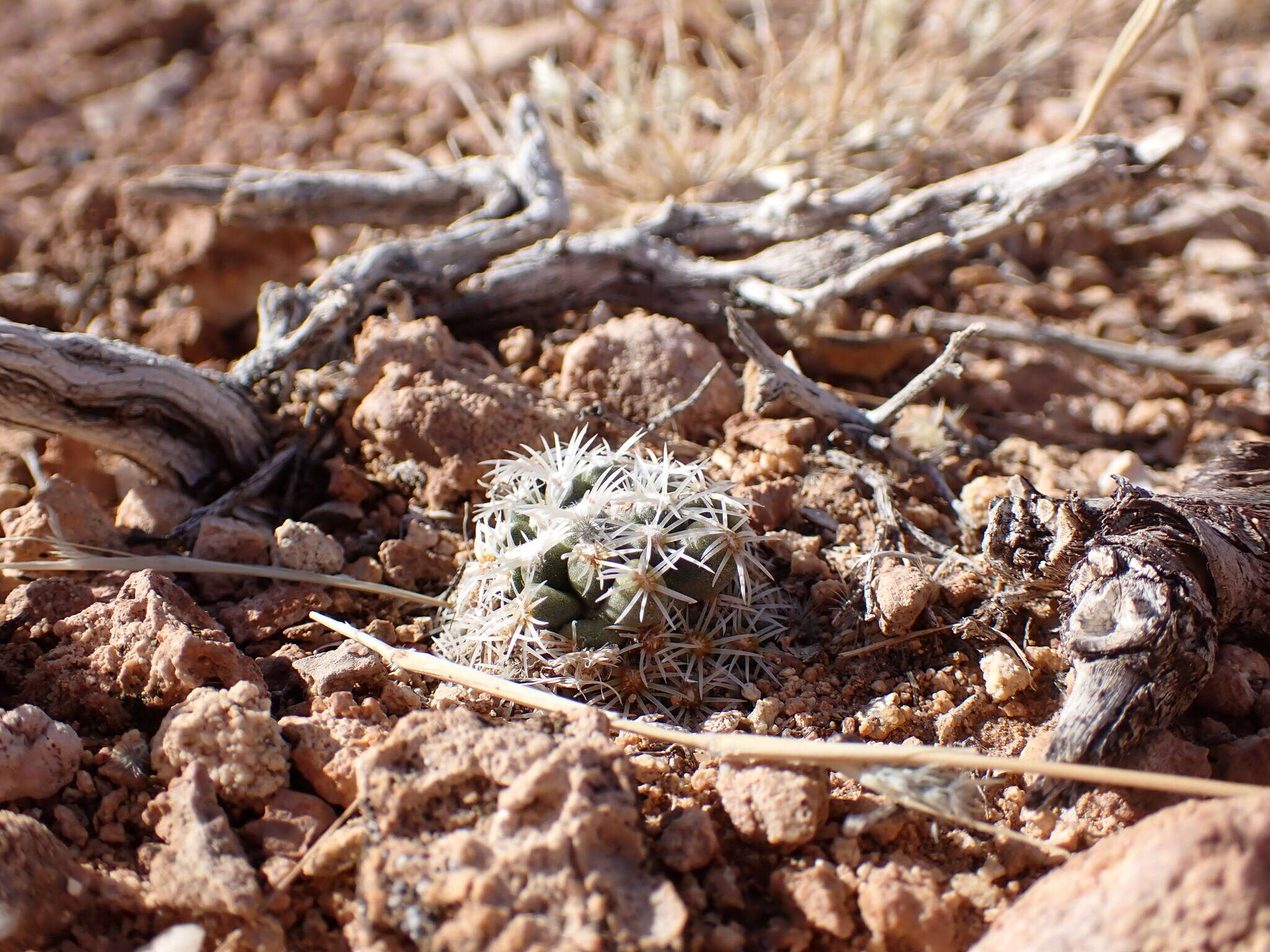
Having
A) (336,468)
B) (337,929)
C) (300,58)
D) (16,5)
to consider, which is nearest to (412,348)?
(336,468)

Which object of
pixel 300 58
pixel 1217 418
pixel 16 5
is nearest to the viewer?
pixel 1217 418

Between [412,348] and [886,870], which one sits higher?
[412,348]

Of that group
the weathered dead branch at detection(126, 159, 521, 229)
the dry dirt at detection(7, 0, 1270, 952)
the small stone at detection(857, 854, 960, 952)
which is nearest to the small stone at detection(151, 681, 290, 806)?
the dry dirt at detection(7, 0, 1270, 952)

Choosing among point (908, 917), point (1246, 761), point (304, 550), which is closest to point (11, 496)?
point (304, 550)

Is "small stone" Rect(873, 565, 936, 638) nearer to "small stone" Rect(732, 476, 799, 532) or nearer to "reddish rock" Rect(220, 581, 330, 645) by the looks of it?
"small stone" Rect(732, 476, 799, 532)

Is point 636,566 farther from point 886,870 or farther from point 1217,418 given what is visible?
point 1217,418

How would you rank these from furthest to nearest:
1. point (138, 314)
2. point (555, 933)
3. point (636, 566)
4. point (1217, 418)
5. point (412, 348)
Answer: point (138, 314), point (1217, 418), point (412, 348), point (636, 566), point (555, 933)
